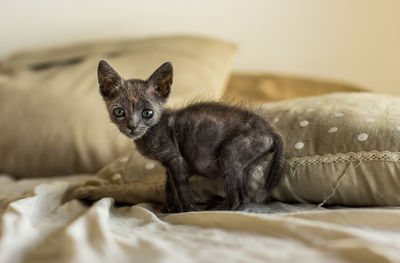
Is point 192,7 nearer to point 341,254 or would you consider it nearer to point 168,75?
point 168,75

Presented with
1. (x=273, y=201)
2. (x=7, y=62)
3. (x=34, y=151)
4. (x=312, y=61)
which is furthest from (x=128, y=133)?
(x=312, y=61)

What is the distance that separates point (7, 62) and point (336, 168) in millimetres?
1904

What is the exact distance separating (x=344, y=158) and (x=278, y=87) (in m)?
1.16

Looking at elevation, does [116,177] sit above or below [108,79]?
below

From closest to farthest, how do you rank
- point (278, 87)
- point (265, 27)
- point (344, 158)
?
1. point (344, 158)
2. point (278, 87)
3. point (265, 27)

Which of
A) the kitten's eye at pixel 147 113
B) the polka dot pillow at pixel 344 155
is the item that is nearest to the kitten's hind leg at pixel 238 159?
the polka dot pillow at pixel 344 155

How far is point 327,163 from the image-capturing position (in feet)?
3.75

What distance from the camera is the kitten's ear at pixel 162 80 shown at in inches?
47.2

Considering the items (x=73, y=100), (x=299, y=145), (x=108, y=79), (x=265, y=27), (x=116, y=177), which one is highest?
(x=265, y=27)

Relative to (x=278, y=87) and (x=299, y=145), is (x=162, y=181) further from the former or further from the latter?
(x=278, y=87)

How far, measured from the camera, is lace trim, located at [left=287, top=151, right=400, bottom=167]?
1090 millimetres

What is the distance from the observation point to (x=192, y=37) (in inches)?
86.9

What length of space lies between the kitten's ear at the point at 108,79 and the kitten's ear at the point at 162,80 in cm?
10

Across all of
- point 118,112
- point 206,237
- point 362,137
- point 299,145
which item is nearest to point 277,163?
point 299,145
